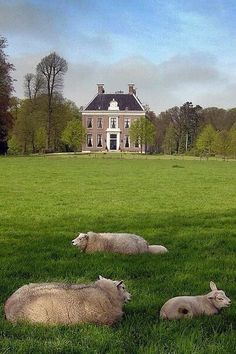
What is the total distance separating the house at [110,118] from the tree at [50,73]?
20.0 m

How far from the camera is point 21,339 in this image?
18.0 feet

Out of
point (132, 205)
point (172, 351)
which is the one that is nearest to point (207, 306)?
point (172, 351)

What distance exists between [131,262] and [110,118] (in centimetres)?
10900

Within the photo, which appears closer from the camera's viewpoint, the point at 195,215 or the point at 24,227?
the point at 24,227

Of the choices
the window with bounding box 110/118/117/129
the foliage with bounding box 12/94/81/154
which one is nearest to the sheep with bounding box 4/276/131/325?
the foliage with bounding box 12/94/81/154

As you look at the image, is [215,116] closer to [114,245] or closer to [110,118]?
[110,118]

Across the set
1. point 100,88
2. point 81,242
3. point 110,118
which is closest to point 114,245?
point 81,242

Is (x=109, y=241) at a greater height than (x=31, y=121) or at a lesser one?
lesser

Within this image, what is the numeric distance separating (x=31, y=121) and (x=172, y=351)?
9050 cm

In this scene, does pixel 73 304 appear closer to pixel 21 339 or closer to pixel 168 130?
pixel 21 339

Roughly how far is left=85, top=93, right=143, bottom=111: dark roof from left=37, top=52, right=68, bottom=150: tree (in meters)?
20.2

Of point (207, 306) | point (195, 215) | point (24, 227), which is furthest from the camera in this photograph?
point (195, 215)

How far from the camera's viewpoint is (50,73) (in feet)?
320

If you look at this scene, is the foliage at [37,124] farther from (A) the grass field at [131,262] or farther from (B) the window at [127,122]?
(A) the grass field at [131,262]
